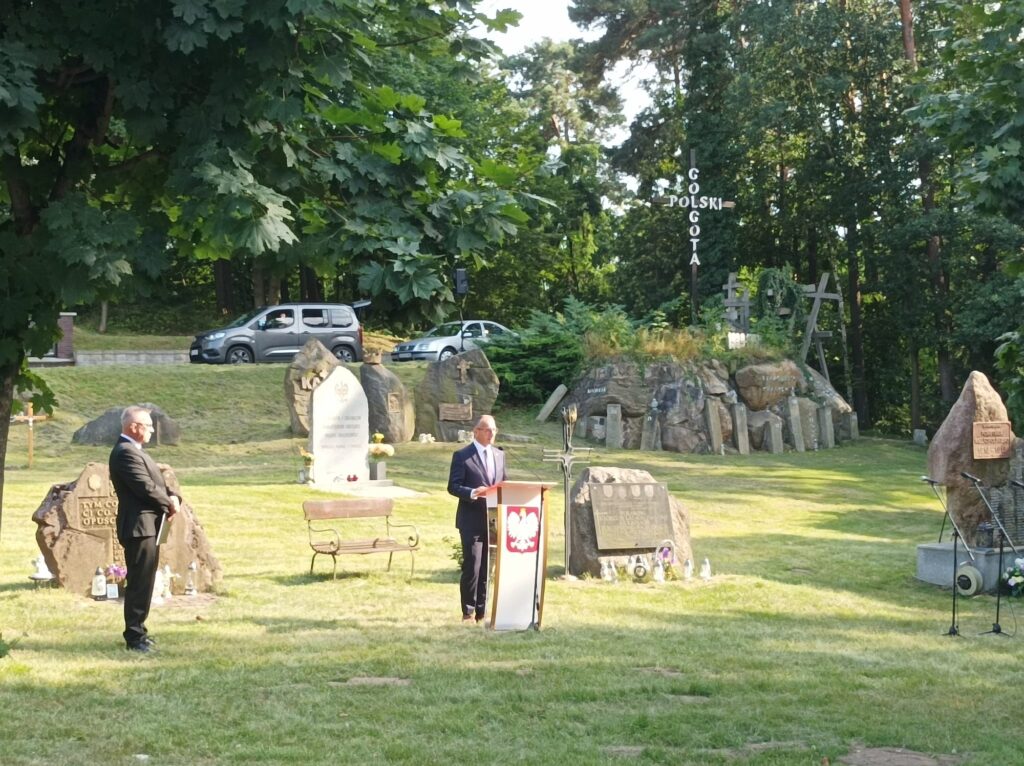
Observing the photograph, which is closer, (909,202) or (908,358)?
(909,202)

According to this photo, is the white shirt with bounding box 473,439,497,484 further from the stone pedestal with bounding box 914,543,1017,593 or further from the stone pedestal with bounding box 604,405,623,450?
the stone pedestal with bounding box 604,405,623,450

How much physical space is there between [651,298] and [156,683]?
121 ft

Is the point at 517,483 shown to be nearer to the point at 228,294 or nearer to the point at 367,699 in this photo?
the point at 367,699

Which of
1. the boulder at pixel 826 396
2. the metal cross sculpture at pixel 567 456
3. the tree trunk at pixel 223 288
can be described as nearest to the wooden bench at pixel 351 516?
the metal cross sculpture at pixel 567 456

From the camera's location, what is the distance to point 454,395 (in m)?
26.3

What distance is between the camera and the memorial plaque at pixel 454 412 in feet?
84.9

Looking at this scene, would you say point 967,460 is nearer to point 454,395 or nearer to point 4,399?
point 4,399

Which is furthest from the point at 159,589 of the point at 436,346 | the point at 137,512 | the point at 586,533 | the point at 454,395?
the point at 436,346

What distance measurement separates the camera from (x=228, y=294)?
48.5m

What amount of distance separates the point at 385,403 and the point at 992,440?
13173mm

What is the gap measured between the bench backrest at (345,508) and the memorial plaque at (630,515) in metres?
2.20

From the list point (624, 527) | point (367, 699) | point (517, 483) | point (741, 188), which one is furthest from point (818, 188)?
point (367, 699)

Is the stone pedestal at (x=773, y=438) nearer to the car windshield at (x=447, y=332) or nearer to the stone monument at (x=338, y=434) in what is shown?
the car windshield at (x=447, y=332)

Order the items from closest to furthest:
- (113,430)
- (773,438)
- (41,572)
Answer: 1. (41,572)
2. (113,430)
3. (773,438)
